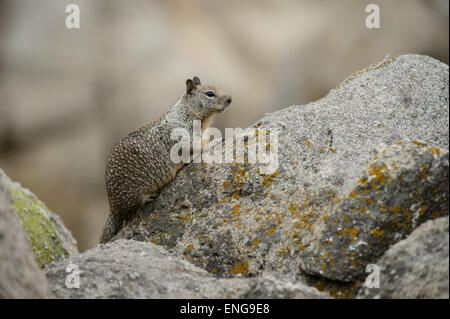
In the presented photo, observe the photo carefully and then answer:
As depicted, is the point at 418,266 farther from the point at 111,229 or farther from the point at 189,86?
the point at 189,86

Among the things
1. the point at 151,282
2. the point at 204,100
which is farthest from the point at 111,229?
the point at 151,282

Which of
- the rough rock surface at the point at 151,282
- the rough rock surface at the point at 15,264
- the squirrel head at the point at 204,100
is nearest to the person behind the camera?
the rough rock surface at the point at 15,264

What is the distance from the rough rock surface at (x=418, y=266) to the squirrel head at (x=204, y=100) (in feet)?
13.9

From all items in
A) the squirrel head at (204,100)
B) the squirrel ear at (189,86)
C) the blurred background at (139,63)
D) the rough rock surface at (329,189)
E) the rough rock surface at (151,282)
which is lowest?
the rough rock surface at (151,282)

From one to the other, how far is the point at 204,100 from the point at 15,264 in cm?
443

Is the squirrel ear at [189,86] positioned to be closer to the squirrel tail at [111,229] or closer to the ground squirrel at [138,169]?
the ground squirrel at [138,169]

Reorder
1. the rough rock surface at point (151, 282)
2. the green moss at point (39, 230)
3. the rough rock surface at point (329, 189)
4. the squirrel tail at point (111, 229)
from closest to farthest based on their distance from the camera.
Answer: the rough rock surface at point (151, 282), the rough rock surface at point (329, 189), the green moss at point (39, 230), the squirrel tail at point (111, 229)

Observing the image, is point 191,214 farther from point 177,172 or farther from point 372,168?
point 372,168

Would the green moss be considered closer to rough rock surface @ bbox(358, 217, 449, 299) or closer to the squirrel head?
the squirrel head

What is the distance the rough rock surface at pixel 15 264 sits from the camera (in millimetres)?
3514

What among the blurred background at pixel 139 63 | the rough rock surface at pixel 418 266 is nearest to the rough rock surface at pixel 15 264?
the rough rock surface at pixel 418 266

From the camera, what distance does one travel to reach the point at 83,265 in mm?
4461

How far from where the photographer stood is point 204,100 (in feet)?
25.1

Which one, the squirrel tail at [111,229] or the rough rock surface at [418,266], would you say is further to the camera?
the squirrel tail at [111,229]
